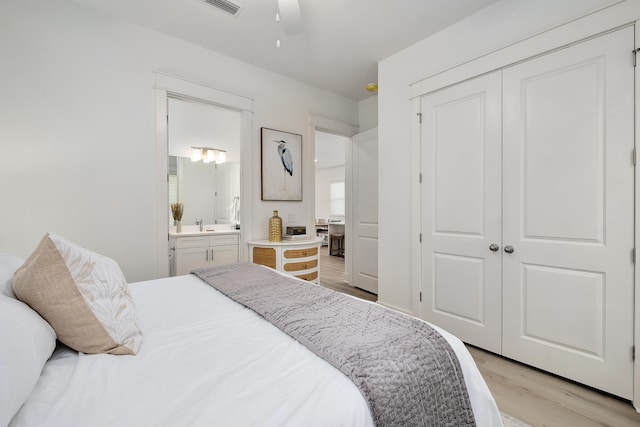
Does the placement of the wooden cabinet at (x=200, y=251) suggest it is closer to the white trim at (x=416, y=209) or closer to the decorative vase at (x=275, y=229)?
the decorative vase at (x=275, y=229)

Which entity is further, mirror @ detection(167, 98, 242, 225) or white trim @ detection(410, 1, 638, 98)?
mirror @ detection(167, 98, 242, 225)

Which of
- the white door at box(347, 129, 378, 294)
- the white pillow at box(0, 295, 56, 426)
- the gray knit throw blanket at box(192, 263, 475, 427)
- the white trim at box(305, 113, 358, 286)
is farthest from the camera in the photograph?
the white door at box(347, 129, 378, 294)

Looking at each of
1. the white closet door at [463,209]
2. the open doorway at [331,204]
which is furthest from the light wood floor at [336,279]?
the white closet door at [463,209]

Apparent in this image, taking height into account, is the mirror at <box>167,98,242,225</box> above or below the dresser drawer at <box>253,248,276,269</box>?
above

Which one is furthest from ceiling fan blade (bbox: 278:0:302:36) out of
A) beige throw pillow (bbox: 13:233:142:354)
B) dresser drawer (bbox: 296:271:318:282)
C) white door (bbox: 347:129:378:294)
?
dresser drawer (bbox: 296:271:318:282)

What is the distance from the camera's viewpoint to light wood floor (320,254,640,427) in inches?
61.5

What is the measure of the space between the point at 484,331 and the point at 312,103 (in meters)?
3.15

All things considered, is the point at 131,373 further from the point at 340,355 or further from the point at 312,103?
the point at 312,103

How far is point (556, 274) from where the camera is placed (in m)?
1.95

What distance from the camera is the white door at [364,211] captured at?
152 inches

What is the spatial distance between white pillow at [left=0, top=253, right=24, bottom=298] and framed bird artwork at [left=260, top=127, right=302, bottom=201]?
2.19m

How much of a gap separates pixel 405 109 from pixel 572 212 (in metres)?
1.64

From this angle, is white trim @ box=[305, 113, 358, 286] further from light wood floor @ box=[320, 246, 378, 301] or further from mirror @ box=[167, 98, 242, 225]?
mirror @ box=[167, 98, 242, 225]

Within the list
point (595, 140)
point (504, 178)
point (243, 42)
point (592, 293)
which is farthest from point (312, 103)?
point (592, 293)
